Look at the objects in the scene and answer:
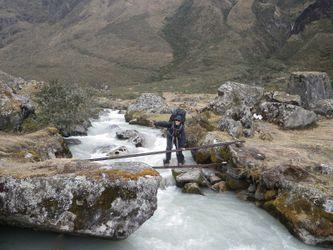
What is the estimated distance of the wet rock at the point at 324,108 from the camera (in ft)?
143

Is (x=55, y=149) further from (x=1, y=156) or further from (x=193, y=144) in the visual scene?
(x=193, y=144)

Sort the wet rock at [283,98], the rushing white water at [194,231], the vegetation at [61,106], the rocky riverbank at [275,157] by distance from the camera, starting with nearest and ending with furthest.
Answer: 1. the rushing white water at [194,231]
2. the rocky riverbank at [275,157]
3. the vegetation at [61,106]
4. the wet rock at [283,98]

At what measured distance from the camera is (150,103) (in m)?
56.8

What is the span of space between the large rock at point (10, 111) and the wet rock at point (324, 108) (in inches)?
1202

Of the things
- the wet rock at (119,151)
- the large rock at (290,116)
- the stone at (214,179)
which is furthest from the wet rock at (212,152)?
the large rock at (290,116)

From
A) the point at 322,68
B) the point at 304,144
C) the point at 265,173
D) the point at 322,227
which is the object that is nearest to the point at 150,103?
the point at 304,144

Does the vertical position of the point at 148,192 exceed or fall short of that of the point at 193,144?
it exceeds it

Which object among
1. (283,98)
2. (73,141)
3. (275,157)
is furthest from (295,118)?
(73,141)

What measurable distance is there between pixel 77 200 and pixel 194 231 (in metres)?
5.45

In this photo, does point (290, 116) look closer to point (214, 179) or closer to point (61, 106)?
point (214, 179)

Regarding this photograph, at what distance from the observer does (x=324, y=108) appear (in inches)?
1727

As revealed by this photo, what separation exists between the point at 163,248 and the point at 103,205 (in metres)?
3.08

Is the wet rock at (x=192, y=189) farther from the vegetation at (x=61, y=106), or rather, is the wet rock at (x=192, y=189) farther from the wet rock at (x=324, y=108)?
the wet rock at (x=324, y=108)

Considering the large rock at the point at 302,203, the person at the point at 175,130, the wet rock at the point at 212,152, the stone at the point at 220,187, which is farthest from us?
the wet rock at the point at 212,152
